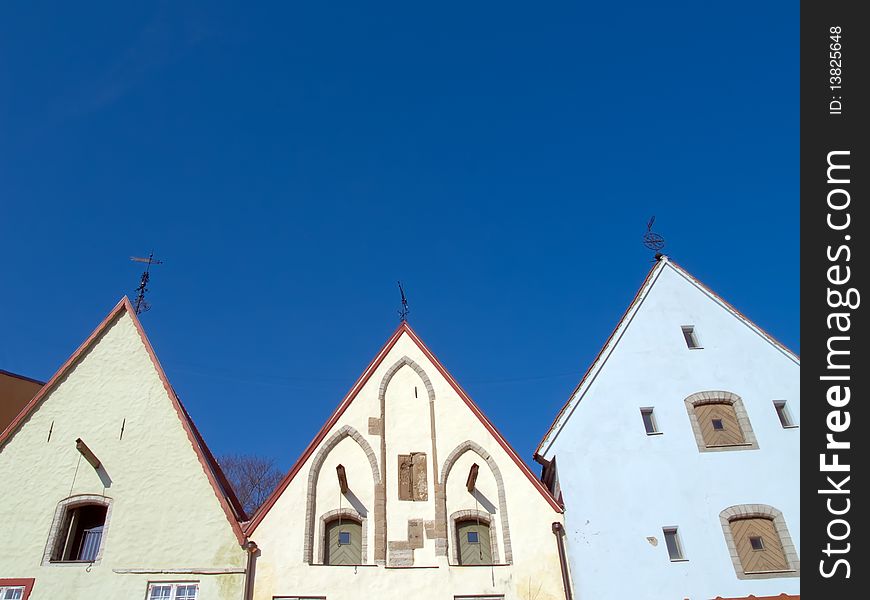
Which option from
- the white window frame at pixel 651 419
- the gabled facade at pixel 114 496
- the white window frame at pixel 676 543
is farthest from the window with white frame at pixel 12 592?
the white window frame at pixel 651 419

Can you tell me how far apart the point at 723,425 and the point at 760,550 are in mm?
3745

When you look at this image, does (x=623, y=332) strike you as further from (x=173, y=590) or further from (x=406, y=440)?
(x=173, y=590)

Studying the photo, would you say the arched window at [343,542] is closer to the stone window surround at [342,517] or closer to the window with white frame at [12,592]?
the stone window surround at [342,517]

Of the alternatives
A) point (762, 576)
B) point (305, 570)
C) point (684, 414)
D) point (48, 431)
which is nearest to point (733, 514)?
point (762, 576)

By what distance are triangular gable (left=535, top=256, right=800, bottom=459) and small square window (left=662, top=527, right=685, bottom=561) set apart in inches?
162

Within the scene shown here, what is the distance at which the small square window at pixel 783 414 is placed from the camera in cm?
2008

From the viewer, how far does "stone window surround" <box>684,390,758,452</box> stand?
19.7 m

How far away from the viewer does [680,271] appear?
23312 millimetres

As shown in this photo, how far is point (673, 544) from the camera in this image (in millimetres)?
18203

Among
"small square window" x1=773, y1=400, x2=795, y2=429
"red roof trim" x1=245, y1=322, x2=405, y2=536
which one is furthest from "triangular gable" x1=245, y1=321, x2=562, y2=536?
"small square window" x1=773, y1=400, x2=795, y2=429

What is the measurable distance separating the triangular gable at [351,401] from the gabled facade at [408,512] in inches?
1.3
